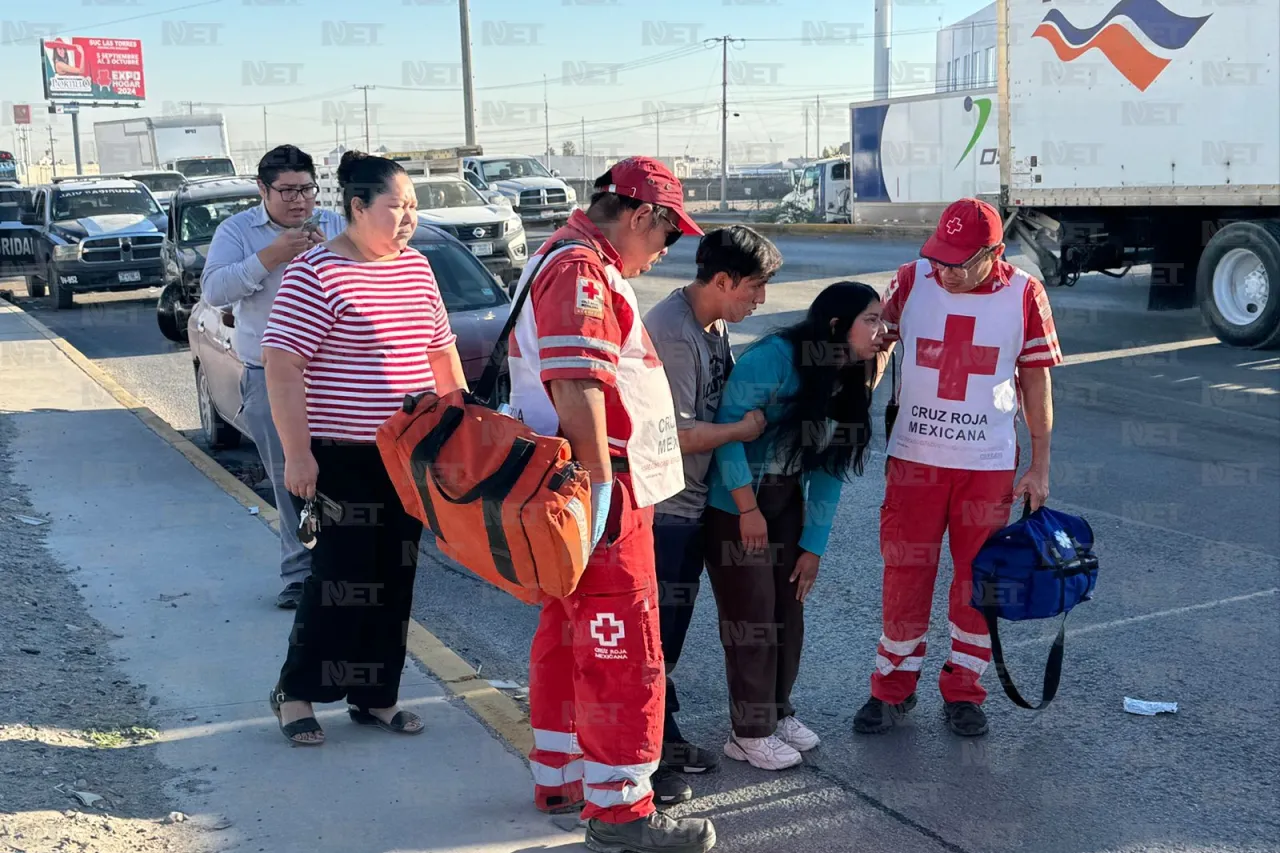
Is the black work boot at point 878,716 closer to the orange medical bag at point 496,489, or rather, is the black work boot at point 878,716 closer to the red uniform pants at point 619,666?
the red uniform pants at point 619,666

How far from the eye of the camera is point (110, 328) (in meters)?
17.0

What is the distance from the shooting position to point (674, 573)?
3975 millimetres

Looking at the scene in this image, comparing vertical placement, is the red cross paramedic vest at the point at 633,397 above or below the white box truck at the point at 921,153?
below

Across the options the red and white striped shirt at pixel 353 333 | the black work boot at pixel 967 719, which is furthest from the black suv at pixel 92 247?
the black work boot at pixel 967 719

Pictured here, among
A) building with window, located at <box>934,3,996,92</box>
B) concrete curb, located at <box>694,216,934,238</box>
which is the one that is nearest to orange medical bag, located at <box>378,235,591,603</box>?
concrete curb, located at <box>694,216,934,238</box>

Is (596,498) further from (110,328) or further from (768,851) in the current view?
(110,328)

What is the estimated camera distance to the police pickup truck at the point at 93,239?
18.9 m

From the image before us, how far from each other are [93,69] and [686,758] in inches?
2954

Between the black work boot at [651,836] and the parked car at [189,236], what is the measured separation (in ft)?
38.5

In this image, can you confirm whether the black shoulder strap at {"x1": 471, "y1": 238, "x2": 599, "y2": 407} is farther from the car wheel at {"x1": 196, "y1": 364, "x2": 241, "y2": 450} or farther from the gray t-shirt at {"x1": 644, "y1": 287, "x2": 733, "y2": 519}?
the car wheel at {"x1": 196, "y1": 364, "x2": 241, "y2": 450}

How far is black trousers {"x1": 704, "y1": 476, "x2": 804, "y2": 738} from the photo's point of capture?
3.99 m

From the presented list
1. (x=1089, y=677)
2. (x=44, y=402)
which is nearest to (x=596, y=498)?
(x=1089, y=677)

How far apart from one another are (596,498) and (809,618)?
2.68 m

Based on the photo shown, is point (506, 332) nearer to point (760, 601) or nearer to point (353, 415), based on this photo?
point (353, 415)
